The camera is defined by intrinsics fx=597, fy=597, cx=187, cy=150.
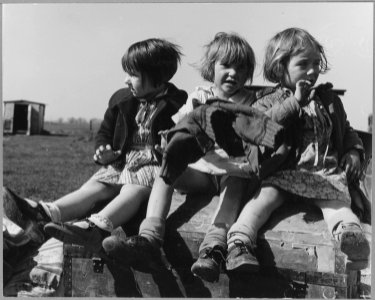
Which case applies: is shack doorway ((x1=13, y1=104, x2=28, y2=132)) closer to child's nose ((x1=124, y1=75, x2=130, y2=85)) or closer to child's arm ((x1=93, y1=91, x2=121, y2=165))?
child's arm ((x1=93, y1=91, x2=121, y2=165))

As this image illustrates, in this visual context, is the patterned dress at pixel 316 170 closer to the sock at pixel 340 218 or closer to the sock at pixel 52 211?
the sock at pixel 340 218

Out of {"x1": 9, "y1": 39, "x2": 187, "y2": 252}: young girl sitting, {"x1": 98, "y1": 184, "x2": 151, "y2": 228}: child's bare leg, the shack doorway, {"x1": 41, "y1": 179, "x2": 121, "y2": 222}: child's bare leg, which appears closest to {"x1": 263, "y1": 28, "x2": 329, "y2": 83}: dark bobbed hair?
{"x1": 9, "y1": 39, "x2": 187, "y2": 252}: young girl sitting

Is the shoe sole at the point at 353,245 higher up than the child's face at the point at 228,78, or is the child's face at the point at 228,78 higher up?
the child's face at the point at 228,78

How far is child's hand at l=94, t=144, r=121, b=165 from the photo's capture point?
2.46 meters

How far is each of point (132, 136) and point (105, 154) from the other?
136 millimetres

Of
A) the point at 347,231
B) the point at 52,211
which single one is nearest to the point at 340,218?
the point at 347,231

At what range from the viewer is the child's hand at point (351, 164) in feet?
7.47

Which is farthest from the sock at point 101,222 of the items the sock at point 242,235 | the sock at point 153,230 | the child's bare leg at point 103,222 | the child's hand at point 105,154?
the sock at point 242,235

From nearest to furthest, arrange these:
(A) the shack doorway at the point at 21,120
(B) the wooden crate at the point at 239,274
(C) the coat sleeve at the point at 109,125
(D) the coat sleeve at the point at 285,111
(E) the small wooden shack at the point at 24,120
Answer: (B) the wooden crate at the point at 239,274 → (D) the coat sleeve at the point at 285,111 → (C) the coat sleeve at the point at 109,125 → (E) the small wooden shack at the point at 24,120 → (A) the shack doorway at the point at 21,120

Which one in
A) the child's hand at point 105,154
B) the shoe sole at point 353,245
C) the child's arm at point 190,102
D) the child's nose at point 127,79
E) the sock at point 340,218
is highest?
the child's nose at point 127,79

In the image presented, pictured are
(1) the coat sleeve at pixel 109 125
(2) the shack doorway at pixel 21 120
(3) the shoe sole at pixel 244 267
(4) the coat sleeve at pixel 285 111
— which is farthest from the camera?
(2) the shack doorway at pixel 21 120

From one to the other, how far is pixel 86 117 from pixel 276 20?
3.03ft

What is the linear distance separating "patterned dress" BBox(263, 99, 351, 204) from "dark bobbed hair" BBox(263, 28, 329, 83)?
19 cm

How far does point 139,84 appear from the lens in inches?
95.6
